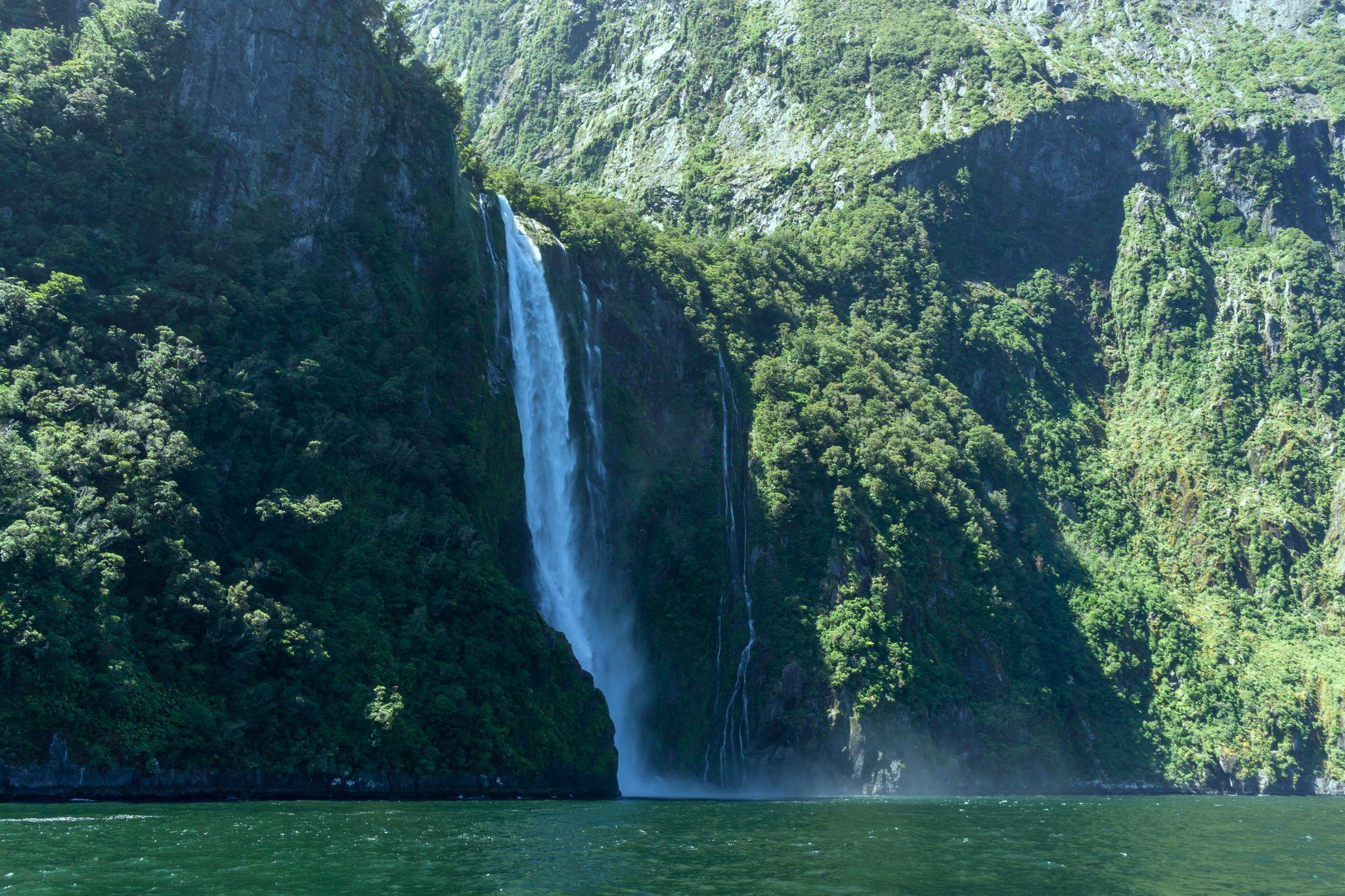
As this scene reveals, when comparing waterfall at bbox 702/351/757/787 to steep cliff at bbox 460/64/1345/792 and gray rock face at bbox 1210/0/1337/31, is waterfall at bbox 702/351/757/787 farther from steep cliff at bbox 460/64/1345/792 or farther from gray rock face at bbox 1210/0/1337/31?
gray rock face at bbox 1210/0/1337/31

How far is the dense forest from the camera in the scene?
41531mm

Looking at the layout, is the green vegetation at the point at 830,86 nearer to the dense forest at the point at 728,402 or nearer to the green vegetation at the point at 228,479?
the dense forest at the point at 728,402

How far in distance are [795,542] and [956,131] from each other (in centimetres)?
5026

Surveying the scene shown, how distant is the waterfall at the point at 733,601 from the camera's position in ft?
199

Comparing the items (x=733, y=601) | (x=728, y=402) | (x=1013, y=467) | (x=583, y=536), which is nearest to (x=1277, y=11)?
(x=1013, y=467)

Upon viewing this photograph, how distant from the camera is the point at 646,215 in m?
102

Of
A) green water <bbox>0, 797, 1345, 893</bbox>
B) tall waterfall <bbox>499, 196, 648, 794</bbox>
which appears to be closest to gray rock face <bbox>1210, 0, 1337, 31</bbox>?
tall waterfall <bbox>499, 196, 648, 794</bbox>

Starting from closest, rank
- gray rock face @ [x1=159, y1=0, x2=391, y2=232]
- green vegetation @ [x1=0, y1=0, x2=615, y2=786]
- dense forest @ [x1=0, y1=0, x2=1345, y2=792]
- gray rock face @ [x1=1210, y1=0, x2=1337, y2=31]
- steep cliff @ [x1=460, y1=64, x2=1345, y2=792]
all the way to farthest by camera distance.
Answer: green vegetation @ [x1=0, y1=0, x2=615, y2=786] → dense forest @ [x1=0, y1=0, x2=1345, y2=792] → gray rock face @ [x1=159, y1=0, x2=391, y2=232] → steep cliff @ [x1=460, y1=64, x2=1345, y2=792] → gray rock face @ [x1=1210, y1=0, x2=1337, y2=31]

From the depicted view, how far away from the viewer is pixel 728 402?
71625 millimetres

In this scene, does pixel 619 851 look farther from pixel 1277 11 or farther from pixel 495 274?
pixel 1277 11

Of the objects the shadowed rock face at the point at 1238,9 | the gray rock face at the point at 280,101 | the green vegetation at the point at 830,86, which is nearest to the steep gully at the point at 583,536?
the gray rock face at the point at 280,101

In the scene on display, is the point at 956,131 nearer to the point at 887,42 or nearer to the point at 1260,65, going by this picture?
the point at 887,42

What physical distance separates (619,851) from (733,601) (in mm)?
37495

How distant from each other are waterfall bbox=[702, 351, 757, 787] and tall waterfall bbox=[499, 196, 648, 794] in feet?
15.0
